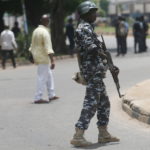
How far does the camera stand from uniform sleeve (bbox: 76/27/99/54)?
24.5 feet

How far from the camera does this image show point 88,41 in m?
7.48

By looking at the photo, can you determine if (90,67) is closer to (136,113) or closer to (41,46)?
(136,113)

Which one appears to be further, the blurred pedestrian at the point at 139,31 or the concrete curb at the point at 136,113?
the blurred pedestrian at the point at 139,31

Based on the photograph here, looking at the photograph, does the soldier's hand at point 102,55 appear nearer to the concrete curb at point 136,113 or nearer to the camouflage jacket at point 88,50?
the camouflage jacket at point 88,50

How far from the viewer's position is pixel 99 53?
7605mm

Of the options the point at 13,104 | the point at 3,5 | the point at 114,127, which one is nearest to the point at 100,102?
the point at 114,127

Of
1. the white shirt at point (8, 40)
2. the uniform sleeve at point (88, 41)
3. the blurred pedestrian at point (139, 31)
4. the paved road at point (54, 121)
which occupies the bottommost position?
the blurred pedestrian at point (139, 31)

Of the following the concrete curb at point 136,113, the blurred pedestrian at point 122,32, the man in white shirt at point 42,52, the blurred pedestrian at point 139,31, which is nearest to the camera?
the concrete curb at point 136,113

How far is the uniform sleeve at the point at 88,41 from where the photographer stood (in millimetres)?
7480

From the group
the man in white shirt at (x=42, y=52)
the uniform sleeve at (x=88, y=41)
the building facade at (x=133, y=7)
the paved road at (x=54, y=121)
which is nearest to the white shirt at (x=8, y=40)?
the paved road at (x=54, y=121)

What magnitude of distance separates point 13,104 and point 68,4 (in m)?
25.7

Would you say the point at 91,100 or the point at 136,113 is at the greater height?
the point at 91,100

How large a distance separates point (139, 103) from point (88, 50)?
3186 mm

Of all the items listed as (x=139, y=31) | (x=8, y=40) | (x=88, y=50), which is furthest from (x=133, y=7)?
(x=88, y=50)
